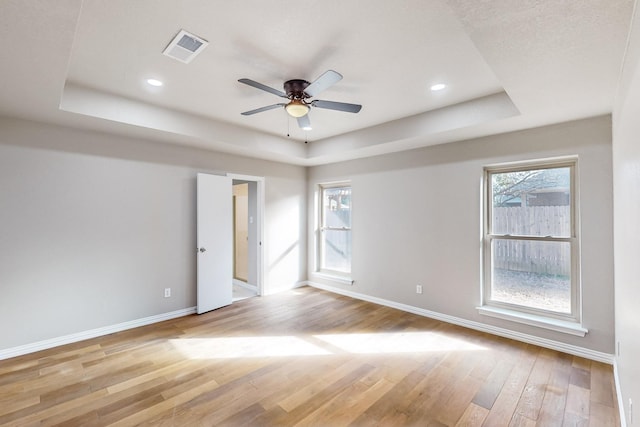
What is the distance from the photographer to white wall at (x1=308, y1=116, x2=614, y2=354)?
2863mm

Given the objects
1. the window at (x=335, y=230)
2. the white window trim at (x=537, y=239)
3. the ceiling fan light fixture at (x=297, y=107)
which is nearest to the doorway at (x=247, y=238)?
the window at (x=335, y=230)

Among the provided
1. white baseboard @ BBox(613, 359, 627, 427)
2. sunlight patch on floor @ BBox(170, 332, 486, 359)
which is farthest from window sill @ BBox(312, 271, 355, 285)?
white baseboard @ BBox(613, 359, 627, 427)

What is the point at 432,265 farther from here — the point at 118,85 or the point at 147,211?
the point at 118,85

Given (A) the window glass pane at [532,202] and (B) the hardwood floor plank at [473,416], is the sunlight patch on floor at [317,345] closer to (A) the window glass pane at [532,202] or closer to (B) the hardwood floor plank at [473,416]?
(B) the hardwood floor plank at [473,416]

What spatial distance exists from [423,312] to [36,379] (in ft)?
14.0

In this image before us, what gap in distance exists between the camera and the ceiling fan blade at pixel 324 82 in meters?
2.11

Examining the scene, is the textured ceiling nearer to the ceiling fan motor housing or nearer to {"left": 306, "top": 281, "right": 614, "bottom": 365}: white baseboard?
the ceiling fan motor housing

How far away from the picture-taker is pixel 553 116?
2.90 metres

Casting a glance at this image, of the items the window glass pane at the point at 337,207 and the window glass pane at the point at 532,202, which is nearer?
the window glass pane at the point at 532,202

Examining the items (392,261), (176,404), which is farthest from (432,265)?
(176,404)

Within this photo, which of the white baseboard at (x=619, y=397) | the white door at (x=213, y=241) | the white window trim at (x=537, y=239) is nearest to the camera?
the white baseboard at (x=619, y=397)

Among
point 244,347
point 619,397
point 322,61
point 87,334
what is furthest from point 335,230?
point 619,397

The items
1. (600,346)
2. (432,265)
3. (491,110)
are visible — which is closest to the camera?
(600,346)

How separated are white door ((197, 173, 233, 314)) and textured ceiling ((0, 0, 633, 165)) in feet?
2.78
